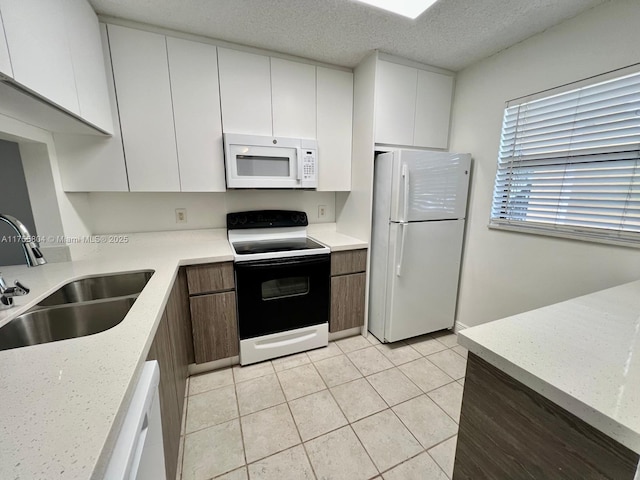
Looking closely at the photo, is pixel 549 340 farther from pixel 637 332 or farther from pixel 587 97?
pixel 587 97

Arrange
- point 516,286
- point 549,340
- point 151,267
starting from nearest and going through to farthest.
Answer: point 549,340
point 151,267
point 516,286

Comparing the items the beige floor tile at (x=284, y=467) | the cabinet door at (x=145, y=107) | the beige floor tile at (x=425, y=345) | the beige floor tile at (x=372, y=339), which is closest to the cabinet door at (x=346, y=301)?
the beige floor tile at (x=372, y=339)

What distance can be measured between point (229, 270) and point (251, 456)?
1033 millimetres

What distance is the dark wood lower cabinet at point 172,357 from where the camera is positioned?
1.01 m

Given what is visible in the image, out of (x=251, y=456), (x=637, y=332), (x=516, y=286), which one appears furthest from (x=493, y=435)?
(x=516, y=286)

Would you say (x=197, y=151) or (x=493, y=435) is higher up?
(x=197, y=151)

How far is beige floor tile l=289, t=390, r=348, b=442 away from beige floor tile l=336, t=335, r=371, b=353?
20.1 inches

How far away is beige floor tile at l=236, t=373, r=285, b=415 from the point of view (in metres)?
1.60

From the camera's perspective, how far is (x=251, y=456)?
131cm

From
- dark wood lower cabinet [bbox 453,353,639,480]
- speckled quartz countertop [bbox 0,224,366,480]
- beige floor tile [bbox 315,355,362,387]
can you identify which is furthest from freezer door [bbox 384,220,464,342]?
speckled quartz countertop [bbox 0,224,366,480]

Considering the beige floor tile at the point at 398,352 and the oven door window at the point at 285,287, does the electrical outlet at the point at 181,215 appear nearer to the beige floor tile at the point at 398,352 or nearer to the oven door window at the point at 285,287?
the oven door window at the point at 285,287

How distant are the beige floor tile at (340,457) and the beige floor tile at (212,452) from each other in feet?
1.23

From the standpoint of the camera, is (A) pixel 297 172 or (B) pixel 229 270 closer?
(B) pixel 229 270

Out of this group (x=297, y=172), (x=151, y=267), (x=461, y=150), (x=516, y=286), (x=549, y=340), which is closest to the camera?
(x=549, y=340)
